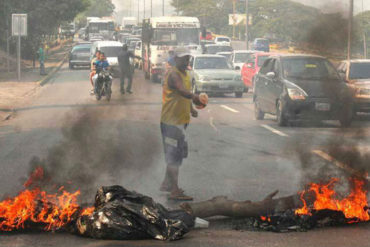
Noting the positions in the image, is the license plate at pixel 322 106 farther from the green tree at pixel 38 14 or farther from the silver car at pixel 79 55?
the silver car at pixel 79 55

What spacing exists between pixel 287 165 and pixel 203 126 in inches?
253

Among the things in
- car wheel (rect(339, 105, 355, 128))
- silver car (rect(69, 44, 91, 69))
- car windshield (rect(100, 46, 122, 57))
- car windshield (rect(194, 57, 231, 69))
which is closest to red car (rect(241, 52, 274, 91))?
car windshield (rect(194, 57, 231, 69))

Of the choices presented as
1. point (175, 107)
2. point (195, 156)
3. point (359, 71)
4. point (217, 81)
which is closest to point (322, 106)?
point (359, 71)

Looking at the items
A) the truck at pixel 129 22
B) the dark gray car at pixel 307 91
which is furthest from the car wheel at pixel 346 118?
the truck at pixel 129 22

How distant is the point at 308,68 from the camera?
18.4 m

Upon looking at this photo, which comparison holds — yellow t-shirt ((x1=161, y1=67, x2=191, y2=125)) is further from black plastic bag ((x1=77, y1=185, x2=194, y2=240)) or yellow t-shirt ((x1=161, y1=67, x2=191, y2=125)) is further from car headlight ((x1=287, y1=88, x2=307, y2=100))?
car headlight ((x1=287, y1=88, x2=307, y2=100))

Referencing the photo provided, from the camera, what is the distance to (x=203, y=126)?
58.5 ft

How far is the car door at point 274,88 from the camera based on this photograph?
18203 mm

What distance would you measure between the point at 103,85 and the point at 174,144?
1713 centimetres

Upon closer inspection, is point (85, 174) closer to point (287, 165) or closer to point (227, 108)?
point (287, 165)

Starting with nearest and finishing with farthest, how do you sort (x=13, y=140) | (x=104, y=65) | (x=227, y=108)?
(x=13, y=140)
(x=227, y=108)
(x=104, y=65)

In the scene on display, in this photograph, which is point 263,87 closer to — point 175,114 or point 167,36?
point 175,114

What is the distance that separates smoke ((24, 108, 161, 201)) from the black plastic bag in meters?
1.67

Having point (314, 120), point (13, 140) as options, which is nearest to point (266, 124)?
point (314, 120)
